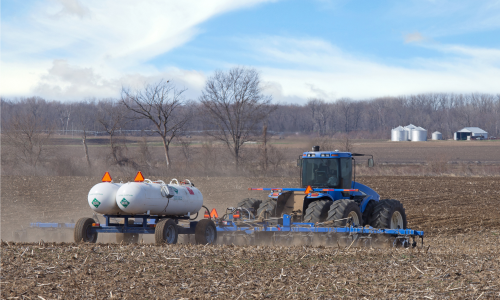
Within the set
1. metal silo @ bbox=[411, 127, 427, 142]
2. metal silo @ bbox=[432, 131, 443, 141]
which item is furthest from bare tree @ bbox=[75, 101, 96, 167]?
metal silo @ bbox=[432, 131, 443, 141]

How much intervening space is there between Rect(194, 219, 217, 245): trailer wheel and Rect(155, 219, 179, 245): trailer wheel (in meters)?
0.52

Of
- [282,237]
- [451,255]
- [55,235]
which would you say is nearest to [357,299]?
[451,255]

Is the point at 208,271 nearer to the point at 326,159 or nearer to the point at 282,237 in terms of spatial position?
the point at 282,237

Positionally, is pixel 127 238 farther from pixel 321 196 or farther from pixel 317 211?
pixel 321 196

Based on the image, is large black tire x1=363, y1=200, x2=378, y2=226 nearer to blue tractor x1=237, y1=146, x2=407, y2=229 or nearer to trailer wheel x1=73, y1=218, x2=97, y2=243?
blue tractor x1=237, y1=146, x2=407, y2=229

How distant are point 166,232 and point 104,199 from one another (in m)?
1.69

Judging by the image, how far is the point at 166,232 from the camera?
38.5 feet

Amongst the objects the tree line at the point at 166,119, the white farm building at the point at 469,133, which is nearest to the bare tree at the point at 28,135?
the tree line at the point at 166,119

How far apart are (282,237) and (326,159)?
2.73 meters

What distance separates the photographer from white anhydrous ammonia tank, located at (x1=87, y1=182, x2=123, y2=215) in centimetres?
1191

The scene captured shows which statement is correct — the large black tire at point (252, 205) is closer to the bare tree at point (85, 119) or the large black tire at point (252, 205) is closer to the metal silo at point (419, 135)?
the bare tree at point (85, 119)

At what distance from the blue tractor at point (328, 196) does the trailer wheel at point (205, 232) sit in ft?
5.18

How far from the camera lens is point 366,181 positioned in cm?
3662

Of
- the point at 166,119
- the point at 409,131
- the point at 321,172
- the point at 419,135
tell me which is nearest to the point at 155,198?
the point at 321,172
